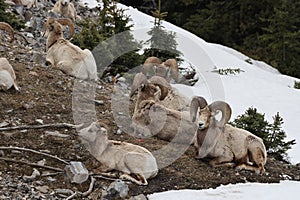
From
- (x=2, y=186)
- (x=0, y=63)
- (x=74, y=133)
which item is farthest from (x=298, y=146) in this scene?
(x=2, y=186)

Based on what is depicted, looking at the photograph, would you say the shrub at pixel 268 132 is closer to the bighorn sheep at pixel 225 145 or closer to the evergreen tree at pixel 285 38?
the bighorn sheep at pixel 225 145

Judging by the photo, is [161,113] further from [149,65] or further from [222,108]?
[149,65]

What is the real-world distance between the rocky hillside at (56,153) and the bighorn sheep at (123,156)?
153 mm

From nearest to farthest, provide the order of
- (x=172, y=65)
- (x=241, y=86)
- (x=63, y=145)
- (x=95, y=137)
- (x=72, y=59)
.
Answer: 1. (x=95, y=137)
2. (x=63, y=145)
3. (x=72, y=59)
4. (x=172, y=65)
5. (x=241, y=86)

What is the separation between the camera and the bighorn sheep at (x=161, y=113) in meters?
11.1

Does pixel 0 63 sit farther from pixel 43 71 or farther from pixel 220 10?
pixel 220 10

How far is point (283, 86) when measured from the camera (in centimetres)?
2216

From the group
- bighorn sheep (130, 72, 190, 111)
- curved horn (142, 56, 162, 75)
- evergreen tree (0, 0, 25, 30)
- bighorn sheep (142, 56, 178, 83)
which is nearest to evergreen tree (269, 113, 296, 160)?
bighorn sheep (130, 72, 190, 111)

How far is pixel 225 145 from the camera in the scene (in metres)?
10.3

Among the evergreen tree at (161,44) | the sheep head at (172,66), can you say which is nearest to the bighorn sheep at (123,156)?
the sheep head at (172,66)

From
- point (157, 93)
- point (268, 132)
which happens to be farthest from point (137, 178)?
point (268, 132)

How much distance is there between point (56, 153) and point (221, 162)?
3.04 metres

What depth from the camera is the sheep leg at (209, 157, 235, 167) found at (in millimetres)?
10195

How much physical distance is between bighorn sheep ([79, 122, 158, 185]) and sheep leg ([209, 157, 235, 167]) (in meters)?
1.69
